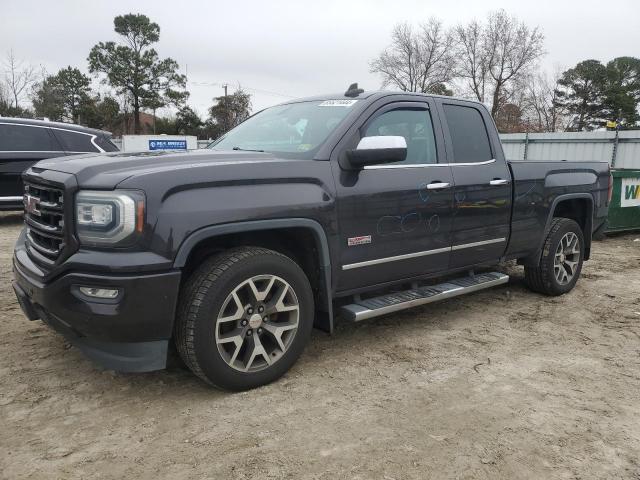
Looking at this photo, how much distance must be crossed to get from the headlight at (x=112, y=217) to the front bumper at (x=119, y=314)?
186 mm

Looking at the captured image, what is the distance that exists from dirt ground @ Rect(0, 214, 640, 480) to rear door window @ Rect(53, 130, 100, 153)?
538cm

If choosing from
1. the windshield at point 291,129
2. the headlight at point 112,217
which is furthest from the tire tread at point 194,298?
the windshield at point 291,129

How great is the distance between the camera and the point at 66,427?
2.68 metres

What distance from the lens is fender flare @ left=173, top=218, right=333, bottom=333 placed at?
8.91 feet

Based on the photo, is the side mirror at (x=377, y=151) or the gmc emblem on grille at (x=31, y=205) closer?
the gmc emblem on grille at (x=31, y=205)

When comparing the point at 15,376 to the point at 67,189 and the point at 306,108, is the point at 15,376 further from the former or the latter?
the point at 306,108

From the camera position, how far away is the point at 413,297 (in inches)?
152

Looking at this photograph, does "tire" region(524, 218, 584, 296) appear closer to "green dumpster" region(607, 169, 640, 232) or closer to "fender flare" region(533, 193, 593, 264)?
"fender flare" region(533, 193, 593, 264)

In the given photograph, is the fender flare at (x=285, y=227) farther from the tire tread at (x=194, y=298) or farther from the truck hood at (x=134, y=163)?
the truck hood at (x=134, y=163)

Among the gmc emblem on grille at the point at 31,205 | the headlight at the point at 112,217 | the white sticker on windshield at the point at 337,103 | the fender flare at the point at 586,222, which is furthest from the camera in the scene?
the fender flare at the point at 586,222

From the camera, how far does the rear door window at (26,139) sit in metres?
8.52

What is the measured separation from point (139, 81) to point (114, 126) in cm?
522

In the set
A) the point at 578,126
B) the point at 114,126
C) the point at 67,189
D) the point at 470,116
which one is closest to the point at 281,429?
the point at 67,189

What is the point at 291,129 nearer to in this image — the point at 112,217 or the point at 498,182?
the point at 112,217
